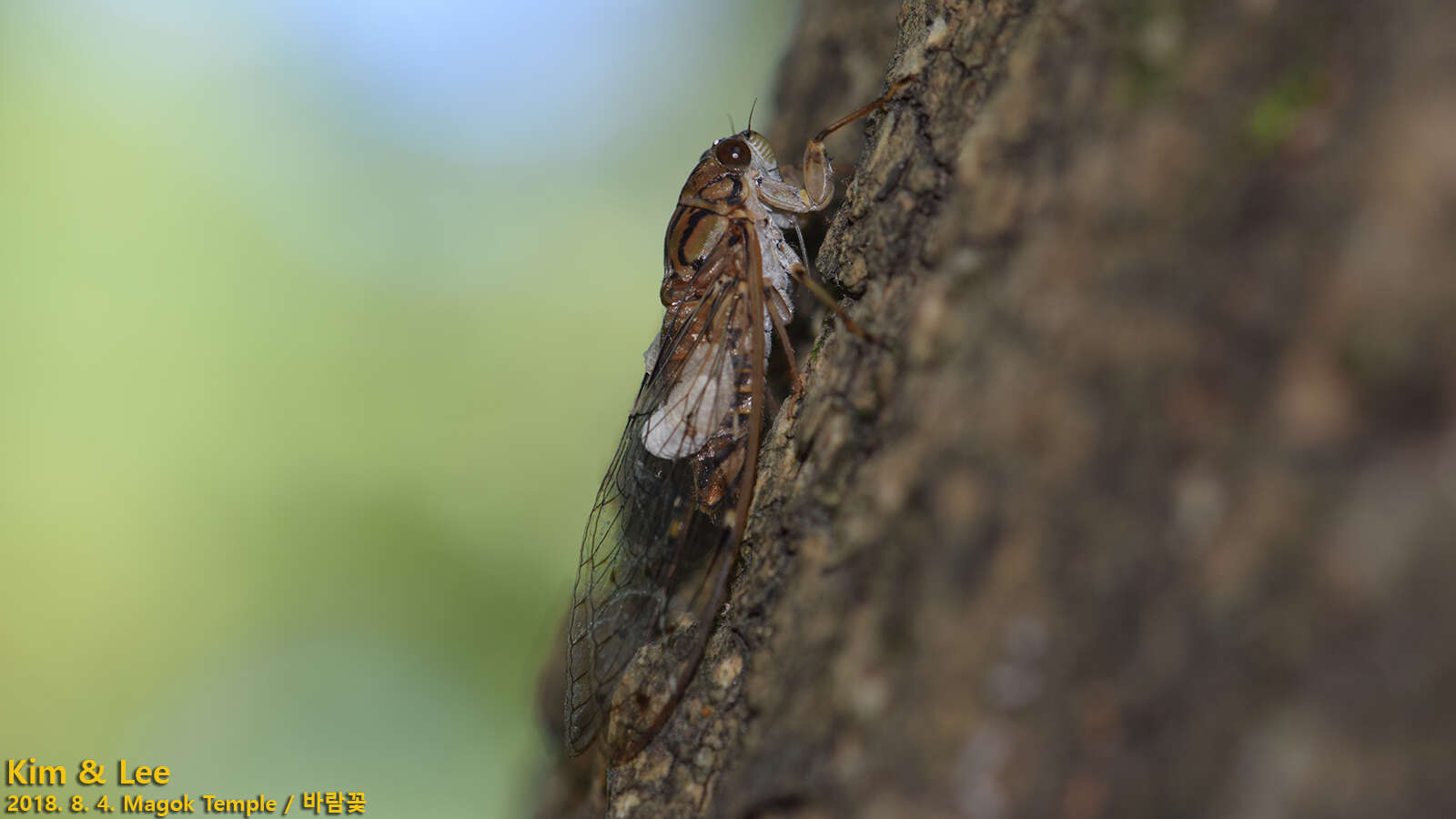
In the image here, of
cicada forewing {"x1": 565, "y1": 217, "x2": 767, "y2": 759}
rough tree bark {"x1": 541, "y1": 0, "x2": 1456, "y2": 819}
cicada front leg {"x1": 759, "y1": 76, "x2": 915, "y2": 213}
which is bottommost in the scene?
rough tree bark {"x1": 541, "y1": 0, "x2": 1456, "y2": 819}

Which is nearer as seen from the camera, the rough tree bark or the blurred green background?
the rough tree bark

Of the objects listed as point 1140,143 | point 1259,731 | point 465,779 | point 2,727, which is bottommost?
point 1259,731

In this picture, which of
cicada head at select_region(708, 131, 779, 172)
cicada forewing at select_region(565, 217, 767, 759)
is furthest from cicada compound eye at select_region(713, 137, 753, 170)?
cicada forewing at select_region(565, 217, 767, 759)

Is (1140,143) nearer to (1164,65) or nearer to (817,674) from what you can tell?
(1164,65)

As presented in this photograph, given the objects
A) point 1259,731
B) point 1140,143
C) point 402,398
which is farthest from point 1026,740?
point 402,398

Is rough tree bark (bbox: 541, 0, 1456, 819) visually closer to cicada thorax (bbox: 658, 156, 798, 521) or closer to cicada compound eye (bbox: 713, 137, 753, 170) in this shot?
cicada thorax (bbox: 658, 156, 798, 521)

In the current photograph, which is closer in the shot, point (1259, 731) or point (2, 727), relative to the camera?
point (1259, 731)

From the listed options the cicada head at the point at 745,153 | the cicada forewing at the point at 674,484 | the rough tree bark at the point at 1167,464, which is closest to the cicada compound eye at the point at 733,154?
the cicada head at the point at 745,153

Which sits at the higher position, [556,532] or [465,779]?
[556,532]
